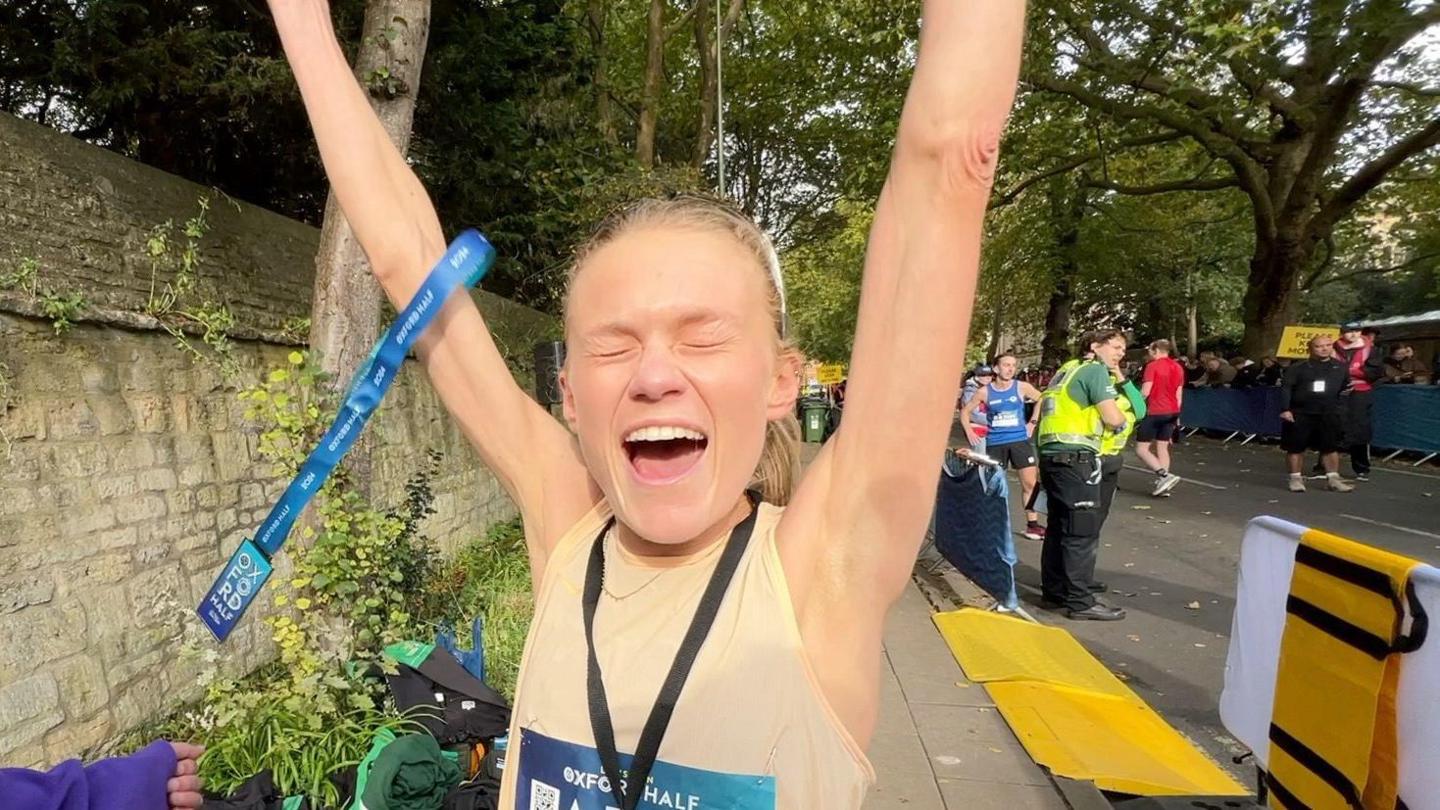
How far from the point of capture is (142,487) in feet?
13.1

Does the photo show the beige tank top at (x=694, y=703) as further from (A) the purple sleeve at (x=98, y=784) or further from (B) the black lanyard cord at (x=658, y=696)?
(A) the purple sleeve at (x=98, y=784)

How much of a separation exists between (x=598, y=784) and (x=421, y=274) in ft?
2.71

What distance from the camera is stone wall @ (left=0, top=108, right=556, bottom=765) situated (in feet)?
11.0

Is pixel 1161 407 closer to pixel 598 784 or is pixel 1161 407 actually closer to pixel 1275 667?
pixel 1275 667

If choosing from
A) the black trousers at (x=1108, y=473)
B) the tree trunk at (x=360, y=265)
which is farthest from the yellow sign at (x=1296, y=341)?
the tree trunk at (x=360, y=265)

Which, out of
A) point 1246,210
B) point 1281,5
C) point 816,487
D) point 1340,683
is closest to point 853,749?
point 816,487

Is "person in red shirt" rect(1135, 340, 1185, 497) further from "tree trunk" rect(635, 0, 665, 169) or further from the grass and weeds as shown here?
the grass and weeds

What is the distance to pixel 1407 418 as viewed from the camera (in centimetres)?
1380

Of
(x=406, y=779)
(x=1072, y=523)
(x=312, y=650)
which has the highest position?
(x=1072, y=523)

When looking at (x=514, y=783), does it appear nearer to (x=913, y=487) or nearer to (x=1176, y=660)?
(x=913, y=487)

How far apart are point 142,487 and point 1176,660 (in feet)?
18.5

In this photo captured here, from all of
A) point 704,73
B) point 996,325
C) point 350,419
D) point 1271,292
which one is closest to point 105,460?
point 350,419

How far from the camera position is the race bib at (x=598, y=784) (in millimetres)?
1042

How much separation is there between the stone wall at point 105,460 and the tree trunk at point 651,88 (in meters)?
8.24
